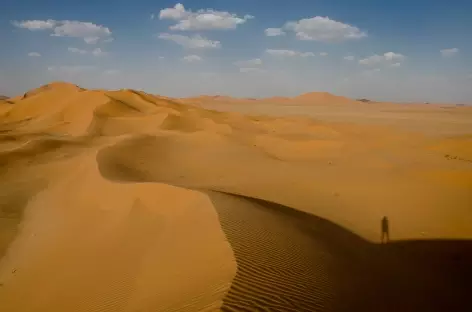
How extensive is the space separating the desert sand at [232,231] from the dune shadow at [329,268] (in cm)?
3

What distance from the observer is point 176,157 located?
20.1 m

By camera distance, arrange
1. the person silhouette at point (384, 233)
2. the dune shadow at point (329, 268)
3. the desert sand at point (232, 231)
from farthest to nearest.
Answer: the person silhouette at point (384, 233), the desert sand at point (232, 231), the dune shadow at point (329, 268)

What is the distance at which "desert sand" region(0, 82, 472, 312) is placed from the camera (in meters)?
5.55

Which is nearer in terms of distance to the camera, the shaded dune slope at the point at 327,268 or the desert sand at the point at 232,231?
the shaded dune slope at the point at 327,268

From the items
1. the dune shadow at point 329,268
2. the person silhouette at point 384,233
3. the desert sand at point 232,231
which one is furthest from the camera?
the person silhouette at point 384,233

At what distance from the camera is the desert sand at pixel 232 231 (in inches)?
219

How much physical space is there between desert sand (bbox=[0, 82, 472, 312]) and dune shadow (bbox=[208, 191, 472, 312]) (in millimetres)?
30

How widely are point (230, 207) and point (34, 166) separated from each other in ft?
41.7

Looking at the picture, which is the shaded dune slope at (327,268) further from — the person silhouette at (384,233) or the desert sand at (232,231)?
the person silhouette at (384,233)

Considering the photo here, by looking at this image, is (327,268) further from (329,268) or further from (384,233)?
(384,233)

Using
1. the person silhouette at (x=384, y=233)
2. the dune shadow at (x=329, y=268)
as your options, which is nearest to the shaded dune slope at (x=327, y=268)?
the dune shadow at (x=329, y=268)

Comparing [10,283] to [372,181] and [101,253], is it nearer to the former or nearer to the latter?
[101,253]

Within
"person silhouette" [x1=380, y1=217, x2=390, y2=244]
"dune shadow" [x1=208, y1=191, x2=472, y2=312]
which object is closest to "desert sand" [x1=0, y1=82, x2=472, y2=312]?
"dune shadow" [x1=208, y1=191, x2=472, y2=312]

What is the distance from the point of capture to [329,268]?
21.0ft
